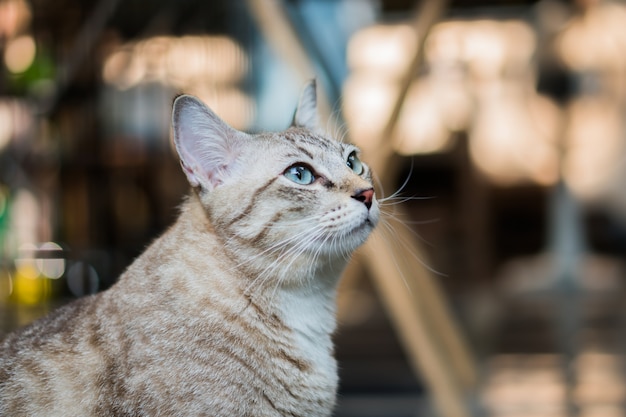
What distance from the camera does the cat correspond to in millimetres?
1149

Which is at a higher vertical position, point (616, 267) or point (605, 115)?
point (605, 115)

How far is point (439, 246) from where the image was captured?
5770mm

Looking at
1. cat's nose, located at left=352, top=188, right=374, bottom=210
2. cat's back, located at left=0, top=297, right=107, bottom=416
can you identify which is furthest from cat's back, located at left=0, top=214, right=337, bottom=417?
cat's nose, located at left=352, top=188, right=374, bottom=210

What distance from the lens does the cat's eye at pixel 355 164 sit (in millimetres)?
1488

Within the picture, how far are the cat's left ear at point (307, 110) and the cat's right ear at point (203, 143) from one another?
0.22 metres

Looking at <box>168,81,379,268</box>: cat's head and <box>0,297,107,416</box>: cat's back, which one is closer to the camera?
<box>0,297,107,416</box>: cat's back

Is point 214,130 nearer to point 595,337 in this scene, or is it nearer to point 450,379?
point 450,379

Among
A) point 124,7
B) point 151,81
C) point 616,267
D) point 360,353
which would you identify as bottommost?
point 360,353

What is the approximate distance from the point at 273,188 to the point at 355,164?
208mm

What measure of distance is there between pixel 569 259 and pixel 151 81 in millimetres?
2773

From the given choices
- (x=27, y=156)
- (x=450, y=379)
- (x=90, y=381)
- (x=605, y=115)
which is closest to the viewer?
(x=90, y=381)

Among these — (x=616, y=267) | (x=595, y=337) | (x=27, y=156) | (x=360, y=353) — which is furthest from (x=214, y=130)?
(x=616, y=267)

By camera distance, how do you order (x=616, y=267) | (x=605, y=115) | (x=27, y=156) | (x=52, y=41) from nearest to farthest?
(x=27, y=156), (x=52, y=41), (x=605, y=115), (x=616, y=267)

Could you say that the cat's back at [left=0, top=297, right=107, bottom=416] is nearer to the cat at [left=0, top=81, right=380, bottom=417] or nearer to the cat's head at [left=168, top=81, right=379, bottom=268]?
the cat at [left=0, top=81, right=380, bottom=417]
